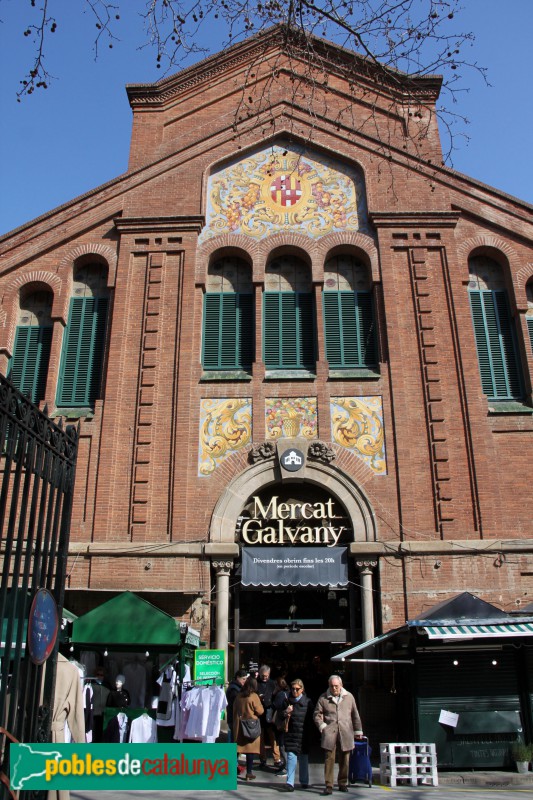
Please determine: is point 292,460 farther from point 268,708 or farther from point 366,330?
point 268,708

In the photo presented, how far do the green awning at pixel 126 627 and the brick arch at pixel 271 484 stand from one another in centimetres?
223

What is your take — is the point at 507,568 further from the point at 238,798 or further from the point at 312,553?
the point at 238,798

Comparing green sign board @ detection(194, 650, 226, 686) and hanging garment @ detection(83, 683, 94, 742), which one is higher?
green sign board @ detection(194, 650, 226, 686)

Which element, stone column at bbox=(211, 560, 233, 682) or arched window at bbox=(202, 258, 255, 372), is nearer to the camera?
stone column at bbox=(211, 560, 233, 682)

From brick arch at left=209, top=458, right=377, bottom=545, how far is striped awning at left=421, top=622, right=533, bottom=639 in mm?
3040

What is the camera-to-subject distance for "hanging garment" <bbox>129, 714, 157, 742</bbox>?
12188mm

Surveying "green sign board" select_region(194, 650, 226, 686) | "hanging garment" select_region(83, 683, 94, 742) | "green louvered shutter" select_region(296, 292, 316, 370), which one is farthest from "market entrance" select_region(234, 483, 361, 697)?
"hanging garment" select_region(83, 683, 94, 742)

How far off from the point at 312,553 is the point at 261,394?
361 centimetres

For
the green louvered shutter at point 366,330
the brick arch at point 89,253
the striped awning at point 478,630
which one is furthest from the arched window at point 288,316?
the striped awning at point 478,630

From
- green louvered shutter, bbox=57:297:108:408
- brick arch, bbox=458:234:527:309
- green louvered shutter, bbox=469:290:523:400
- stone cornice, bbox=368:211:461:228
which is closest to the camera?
green louvered shutter, bbox=469:290:523:400

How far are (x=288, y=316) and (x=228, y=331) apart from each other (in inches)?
57.7

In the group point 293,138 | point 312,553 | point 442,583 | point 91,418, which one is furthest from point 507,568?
point 293,138

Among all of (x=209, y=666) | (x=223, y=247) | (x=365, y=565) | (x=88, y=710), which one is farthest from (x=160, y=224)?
(x=88, y=710)

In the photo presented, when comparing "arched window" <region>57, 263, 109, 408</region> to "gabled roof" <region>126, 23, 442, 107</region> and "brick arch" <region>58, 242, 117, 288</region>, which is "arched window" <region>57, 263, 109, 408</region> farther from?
"gabled roof" <region>126, 23, 442, 107</region>
